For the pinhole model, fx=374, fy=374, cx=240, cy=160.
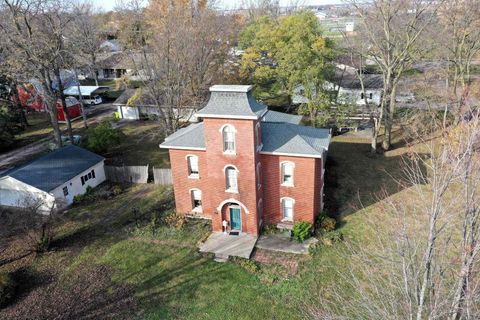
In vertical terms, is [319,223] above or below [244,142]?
below

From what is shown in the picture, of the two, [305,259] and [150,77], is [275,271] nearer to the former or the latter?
[305,259]

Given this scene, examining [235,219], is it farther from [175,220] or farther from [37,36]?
[37,36]

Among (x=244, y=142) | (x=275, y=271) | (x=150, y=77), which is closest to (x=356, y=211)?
(x=275, y=271)

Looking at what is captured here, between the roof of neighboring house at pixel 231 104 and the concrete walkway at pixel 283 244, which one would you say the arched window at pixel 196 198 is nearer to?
the concrete walkway at pixel 283 244

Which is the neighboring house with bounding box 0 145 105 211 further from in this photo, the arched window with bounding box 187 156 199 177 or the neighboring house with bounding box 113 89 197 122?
the neighboring house with bounding box 113 89 197 122

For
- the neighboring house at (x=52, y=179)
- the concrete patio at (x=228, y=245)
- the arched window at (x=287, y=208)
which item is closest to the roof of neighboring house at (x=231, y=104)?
the arched window at (x=287, y=208)

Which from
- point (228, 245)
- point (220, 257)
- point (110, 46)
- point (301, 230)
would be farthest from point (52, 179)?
point (110, 46)
